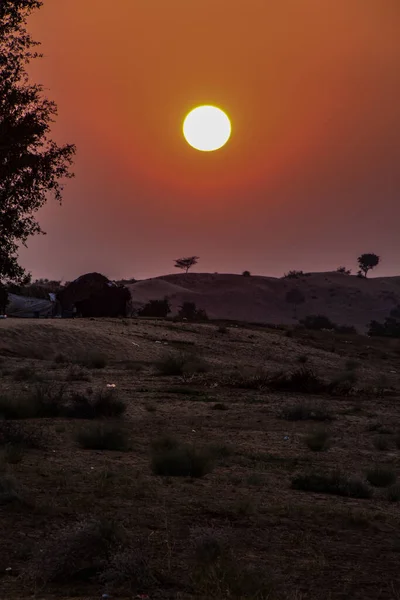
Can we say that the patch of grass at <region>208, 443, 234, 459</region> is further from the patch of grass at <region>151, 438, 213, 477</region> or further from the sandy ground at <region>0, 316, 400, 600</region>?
the patch of grass at <region>151, 438, 213, 477</region>

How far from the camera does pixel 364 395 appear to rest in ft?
88.5

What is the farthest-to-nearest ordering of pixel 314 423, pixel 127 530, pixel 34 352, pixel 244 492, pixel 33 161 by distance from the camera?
pixel 34 352 → pixel 314 423 → pixel 33 161 → pixel 244 492 → pixel 127 530

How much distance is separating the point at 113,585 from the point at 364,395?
21.6m

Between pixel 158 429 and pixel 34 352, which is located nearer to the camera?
pixel 158 429

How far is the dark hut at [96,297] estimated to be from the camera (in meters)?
57.2

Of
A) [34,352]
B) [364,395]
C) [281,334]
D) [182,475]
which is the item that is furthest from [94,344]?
[182,475]

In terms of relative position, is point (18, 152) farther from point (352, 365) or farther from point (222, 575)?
point (352, 365)

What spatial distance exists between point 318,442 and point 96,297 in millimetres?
43423

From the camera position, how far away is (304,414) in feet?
64.0

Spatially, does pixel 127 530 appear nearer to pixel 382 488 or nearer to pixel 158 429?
pixel 382 488

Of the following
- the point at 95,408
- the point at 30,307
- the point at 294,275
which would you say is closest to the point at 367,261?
the point at 294,275

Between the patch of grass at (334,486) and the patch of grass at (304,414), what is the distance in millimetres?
8004

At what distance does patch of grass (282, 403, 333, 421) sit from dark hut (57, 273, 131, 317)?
125 ft

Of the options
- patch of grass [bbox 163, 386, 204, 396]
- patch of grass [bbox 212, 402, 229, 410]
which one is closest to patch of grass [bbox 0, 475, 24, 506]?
patch of grass [bbox 212, 402, 229, 410]
